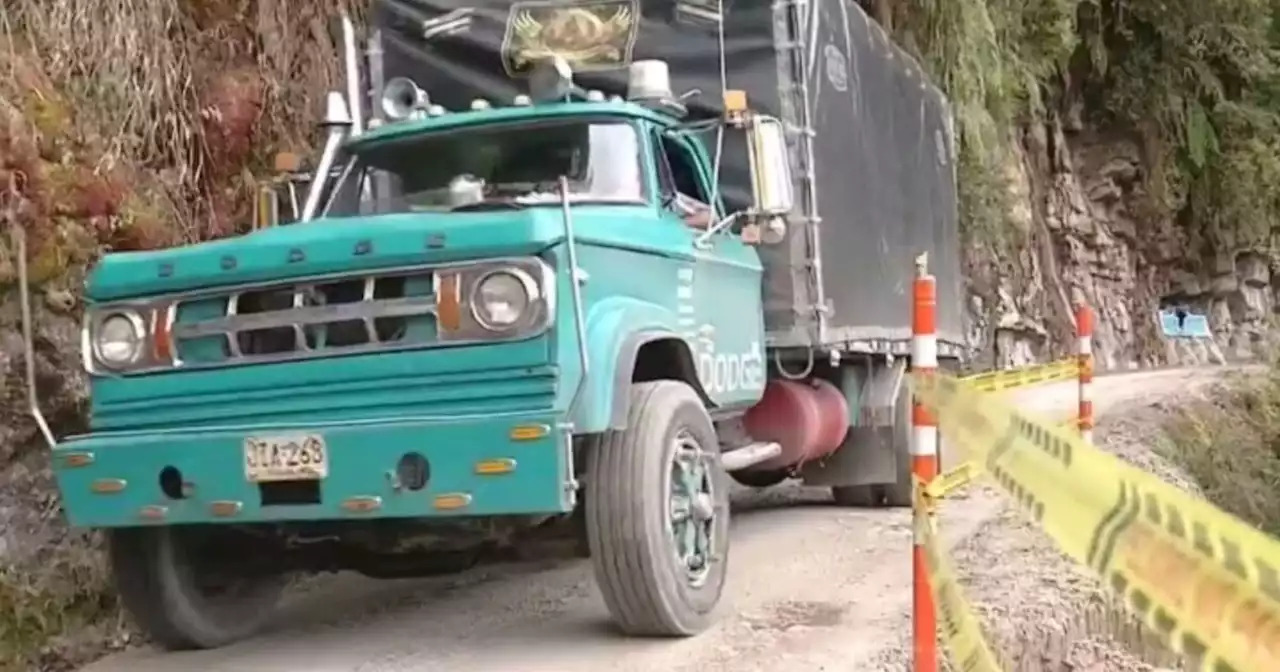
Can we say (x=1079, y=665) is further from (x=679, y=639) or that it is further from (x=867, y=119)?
(x=867, y=119)

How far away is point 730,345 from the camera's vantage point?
6301mm

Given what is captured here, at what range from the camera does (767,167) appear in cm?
616

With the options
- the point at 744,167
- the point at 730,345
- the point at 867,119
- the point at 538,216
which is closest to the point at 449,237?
the point at 538,216

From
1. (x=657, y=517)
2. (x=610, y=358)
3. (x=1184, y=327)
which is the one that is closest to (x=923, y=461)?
(x=657, y=517)

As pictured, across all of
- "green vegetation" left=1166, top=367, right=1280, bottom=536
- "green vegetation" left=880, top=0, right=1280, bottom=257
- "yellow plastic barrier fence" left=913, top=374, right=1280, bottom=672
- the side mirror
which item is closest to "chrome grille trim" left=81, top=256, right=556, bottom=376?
the side mirror

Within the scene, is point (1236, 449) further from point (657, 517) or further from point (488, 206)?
point (657, 517)

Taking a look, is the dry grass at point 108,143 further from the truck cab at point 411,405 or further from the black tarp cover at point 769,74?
the black tarp cover at point 769,74

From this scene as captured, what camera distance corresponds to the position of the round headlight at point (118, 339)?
5.12 m

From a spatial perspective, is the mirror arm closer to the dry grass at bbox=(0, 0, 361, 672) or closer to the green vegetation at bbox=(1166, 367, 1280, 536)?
the dry grass at bbox=(0, 0, 361, 672)

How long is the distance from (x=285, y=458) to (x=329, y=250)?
0.70 m

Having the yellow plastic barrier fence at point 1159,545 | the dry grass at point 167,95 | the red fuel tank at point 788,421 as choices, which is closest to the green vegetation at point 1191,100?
A: the dry grass at point 167,95

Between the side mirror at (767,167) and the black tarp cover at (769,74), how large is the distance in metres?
0.73

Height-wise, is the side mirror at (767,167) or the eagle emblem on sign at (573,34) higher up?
the eagle emblem on sign at (573,34)

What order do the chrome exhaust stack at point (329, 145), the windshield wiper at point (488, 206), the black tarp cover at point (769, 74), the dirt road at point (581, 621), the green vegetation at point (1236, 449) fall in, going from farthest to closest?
1. the green vegetation at point (1236, 449)
2. the black tarp cover at point (769, 74)
3. the chrome exhaust stack at point (329, 145)
4. the windshield wiper at point (488, 206)
5. the dirt road at point (581, 621)
